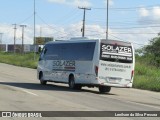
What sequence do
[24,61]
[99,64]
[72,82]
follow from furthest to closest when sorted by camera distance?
[24,61]
[72,82]
[99,64]

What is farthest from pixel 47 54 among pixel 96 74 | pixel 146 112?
pixel 146 112

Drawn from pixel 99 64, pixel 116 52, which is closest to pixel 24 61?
pixel 116 52

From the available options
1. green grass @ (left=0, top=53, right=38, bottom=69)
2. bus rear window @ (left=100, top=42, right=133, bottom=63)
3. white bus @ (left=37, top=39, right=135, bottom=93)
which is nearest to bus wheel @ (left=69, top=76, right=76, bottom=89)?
white bus @ (left=37, top=39, right=135, bottom=93)

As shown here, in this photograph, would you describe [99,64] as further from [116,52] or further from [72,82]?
[72,82]

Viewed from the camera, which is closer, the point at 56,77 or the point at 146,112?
the point at 146,112

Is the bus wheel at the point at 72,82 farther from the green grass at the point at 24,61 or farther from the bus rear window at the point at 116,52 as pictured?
the green grass at the point at 24,61

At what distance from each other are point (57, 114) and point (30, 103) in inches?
129

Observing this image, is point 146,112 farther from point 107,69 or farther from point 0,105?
point 107,69

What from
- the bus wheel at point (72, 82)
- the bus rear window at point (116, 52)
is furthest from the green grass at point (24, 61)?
the bus rear window at point (116, 52)

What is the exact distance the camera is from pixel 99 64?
82.1ft

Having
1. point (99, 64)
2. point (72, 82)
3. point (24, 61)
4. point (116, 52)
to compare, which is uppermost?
point (116, 52)

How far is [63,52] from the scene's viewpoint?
28.4 metres

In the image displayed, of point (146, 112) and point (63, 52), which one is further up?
point (63, 52)

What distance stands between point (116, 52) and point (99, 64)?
1.11 m
